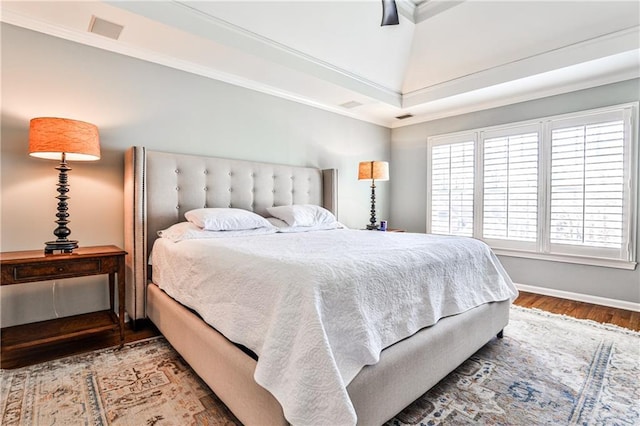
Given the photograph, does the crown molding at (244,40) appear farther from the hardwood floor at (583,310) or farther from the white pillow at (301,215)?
the hardwood floor at (583,310)

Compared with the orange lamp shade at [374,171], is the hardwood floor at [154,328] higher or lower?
lower

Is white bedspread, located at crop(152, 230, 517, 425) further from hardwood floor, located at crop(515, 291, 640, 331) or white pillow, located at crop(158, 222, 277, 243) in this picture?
hardwood floor, located at crop(515, 291, 640, 331)

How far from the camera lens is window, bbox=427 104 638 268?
3191mm

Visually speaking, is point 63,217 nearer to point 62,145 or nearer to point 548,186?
point 62,145

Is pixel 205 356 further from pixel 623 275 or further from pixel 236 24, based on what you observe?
pixel 623 275

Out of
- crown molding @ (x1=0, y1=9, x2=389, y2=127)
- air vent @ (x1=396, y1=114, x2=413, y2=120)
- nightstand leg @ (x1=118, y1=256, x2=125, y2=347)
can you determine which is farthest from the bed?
air vent @ (x1=396, y1=114, x2=413, y2=120)

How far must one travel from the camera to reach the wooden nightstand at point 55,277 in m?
1.92

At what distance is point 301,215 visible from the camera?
3238 millimetres

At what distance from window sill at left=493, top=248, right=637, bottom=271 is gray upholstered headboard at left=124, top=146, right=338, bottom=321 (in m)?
2.52

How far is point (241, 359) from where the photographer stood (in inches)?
53.4

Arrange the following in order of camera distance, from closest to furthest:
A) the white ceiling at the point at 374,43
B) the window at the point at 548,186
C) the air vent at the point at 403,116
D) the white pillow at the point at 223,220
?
the white ceiling at the point at 374,43 → the white pillow at the point at 223,220 → the window at the point at 548,186 → the air vent at the point at 403,116

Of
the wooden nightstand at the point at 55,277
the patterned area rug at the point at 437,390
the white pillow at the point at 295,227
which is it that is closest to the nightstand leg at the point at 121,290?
the wooden nightstand at the point at 55,277

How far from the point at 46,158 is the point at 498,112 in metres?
4.69

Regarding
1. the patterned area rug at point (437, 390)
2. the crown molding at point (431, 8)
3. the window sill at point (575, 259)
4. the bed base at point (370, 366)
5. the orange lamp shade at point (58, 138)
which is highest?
the crown molding at point (431, 8)
